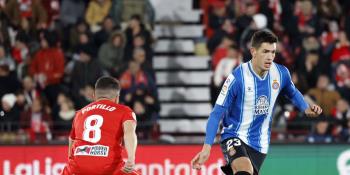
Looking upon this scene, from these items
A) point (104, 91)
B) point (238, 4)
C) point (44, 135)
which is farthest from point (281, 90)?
point (238, 4)

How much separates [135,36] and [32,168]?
468 centimetres

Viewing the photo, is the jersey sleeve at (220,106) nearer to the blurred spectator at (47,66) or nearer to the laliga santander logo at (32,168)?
the laliga santander logo at (32,168)

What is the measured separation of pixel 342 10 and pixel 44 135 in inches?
264

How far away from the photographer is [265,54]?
33.0 feet

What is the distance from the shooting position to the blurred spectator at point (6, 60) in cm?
1794

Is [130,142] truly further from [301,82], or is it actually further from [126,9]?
[126,9]

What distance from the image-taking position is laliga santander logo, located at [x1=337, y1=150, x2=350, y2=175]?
47.8 ft

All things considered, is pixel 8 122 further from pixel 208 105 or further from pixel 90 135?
pixel 90 135

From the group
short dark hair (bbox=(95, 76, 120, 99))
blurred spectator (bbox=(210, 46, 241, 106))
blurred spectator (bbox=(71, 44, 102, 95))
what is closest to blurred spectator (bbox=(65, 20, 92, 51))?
blurred spectator (bbox=(71, 44, 102, 95))

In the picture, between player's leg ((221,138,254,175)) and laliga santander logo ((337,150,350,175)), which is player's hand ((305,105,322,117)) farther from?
laliga santander logo ((337,150,350,175))

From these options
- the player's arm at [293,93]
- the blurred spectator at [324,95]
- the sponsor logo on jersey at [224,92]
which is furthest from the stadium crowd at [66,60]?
the sponsor logo on jersey at [224,92]

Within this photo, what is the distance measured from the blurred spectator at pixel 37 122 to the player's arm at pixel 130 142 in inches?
213

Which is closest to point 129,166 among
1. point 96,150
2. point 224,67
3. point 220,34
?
point 96,150

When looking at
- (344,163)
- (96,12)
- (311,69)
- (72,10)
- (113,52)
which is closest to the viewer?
(344,163)
